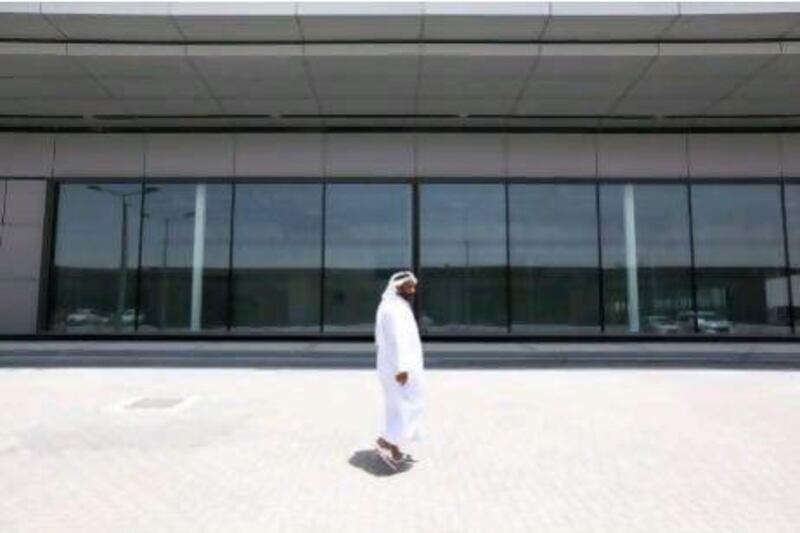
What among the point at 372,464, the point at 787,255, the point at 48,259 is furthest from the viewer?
the point at 787,255

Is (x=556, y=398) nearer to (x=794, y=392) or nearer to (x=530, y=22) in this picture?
(x=794, y=392)

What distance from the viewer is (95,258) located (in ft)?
58.2

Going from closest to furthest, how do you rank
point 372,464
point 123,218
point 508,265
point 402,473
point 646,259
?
point 402,473 < point 372,464 < point 508,265 < point 646,259 < point 123,218

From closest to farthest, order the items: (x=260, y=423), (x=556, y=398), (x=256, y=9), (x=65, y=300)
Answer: (x=260, y=423), (x=556, y=398), (x=256, y=9), (x=65, y=300)

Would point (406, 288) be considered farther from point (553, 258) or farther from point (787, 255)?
point (787, 255)

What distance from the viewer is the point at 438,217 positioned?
58.3 feet

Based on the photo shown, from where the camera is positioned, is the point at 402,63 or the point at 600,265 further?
the point at 600,265

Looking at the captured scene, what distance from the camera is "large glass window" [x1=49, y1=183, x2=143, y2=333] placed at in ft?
57.1

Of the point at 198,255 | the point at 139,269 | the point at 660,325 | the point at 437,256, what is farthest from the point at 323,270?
Result: the point at 660,325

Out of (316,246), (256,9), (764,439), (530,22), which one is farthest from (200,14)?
(764,439)

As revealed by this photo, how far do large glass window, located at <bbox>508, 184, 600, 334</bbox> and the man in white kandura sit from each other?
38.1 feet

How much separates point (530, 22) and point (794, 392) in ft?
22.7

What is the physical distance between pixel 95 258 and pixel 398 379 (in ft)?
45.8

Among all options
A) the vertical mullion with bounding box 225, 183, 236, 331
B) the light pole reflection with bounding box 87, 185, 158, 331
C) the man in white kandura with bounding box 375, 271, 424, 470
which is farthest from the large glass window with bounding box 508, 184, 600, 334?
the man in white kandura with bounding box 375, 271, 424, 470
